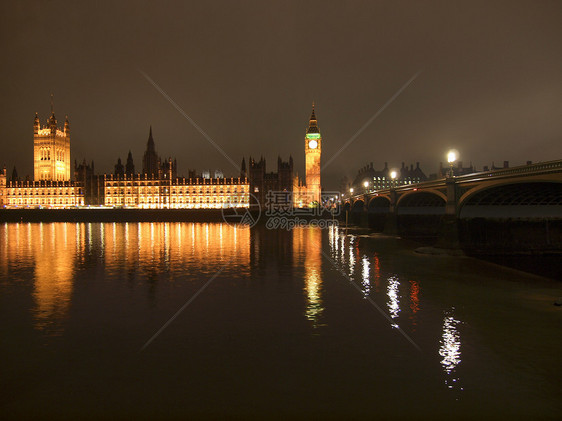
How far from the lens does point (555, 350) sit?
35.2 feet

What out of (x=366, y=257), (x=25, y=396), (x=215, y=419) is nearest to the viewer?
(x=215, y=419)

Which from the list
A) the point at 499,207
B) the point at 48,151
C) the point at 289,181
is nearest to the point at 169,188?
the point at 289,181

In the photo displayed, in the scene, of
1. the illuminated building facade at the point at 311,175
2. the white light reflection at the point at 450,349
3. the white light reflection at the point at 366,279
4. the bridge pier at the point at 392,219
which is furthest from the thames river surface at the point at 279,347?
the illuminated building facade at the point at 311,175

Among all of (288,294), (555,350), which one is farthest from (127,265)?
(555,350)

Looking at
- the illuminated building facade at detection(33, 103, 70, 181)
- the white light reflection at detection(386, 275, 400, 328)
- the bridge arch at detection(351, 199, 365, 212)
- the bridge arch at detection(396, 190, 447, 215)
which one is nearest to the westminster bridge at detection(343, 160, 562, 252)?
the bridge arch at detection(396, 190, 447, 215)

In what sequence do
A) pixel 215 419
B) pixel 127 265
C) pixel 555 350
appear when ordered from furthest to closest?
pixel 127 265, pixel 555 350, pixel 215 419

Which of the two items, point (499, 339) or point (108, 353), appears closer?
point (108, 353)

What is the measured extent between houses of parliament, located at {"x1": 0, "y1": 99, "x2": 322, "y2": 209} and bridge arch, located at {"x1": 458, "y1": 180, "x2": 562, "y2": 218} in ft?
384

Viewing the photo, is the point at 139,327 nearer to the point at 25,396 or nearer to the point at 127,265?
the point at 25,396

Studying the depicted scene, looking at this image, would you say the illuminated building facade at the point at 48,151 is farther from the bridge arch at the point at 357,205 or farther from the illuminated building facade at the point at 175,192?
the bridge arch at the point at 357,205

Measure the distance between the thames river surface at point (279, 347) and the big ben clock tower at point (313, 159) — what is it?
142760mm

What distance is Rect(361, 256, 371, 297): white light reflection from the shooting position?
728 inches

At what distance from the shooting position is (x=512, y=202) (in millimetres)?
37969

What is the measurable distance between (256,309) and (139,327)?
3.99m
